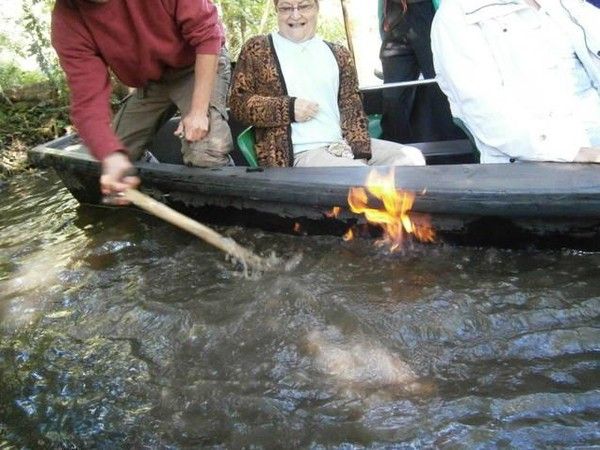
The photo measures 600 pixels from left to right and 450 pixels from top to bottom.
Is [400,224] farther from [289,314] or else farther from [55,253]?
[55,253]

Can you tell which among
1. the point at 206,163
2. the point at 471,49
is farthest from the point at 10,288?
the point at 471,49

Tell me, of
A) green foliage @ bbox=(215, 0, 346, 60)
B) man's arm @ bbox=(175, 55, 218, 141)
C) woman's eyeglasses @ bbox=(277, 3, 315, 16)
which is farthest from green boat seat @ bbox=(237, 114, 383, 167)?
green foliage @ bbox=(215, 0, 346, 60)

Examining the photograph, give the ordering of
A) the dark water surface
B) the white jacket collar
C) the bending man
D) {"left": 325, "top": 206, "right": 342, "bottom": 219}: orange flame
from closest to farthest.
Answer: the dark water surface < the white jacket collar < the bending man < {"left": 325, "top": 206, "right": 342, "bottom": 219}: orange flame

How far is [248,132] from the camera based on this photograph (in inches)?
136

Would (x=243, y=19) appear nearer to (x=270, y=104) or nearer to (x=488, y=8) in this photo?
(x=270, y=104)

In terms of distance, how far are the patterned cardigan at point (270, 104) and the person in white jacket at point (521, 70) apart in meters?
0.63

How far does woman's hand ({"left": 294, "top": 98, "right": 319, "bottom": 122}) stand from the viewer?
10.6ft

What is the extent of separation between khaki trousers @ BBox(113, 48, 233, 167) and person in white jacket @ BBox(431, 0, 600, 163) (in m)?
1.35

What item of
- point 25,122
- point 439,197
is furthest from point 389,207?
point 25,122

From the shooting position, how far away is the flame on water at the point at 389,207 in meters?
2.86

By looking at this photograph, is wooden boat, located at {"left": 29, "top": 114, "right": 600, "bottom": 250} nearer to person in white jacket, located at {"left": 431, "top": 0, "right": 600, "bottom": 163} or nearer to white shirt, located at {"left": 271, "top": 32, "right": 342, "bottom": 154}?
person in white jacket, located at {"left": 431, "top": 0, "right": 600, "bottom": 163}

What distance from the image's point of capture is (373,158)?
138 inches

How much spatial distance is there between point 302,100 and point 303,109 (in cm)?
5

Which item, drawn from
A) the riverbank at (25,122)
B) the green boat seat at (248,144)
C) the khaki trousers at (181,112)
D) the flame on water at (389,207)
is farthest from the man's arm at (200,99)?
the riverbank at (25,122)
